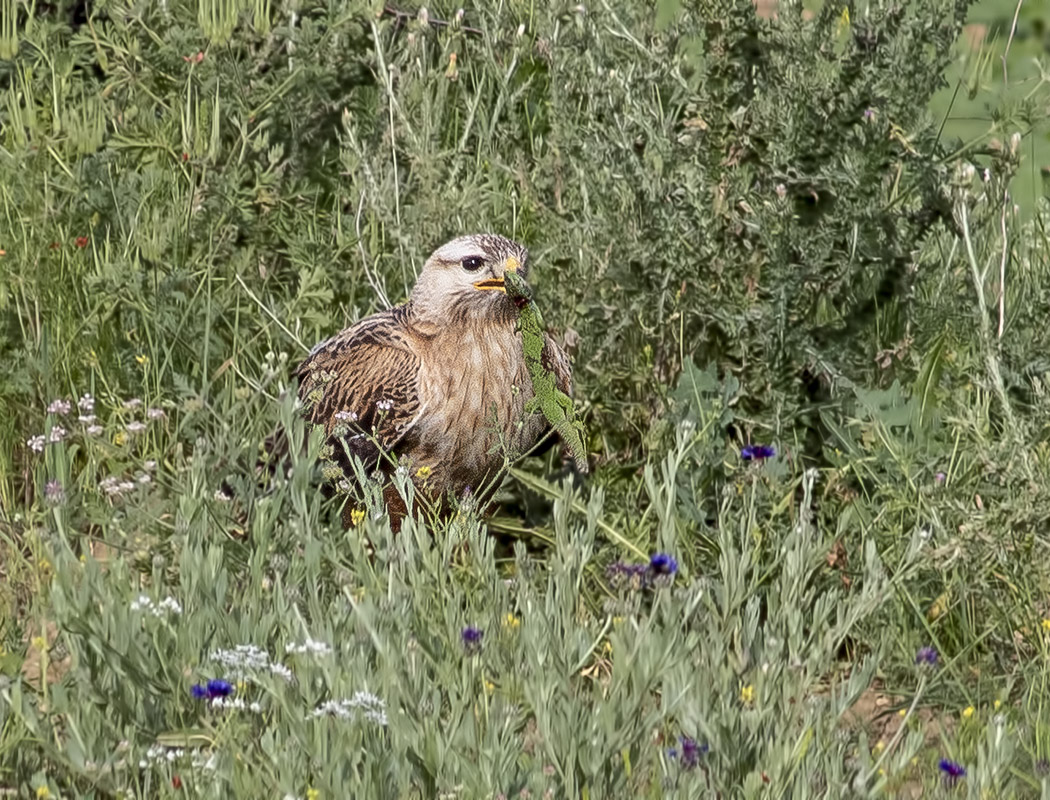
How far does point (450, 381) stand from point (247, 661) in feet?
6.64

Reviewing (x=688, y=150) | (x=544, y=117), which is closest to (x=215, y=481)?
(x=688, y=150)

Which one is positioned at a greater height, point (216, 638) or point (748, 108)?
point (748, 108)

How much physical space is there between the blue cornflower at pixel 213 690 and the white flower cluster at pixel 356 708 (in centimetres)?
24

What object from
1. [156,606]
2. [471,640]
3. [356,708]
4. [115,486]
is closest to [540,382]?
[115,486]

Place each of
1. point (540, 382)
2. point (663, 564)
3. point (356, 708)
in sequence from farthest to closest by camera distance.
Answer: point (540, 382)
point (663, 564)
point (356, 708)

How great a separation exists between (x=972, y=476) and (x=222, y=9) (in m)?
2.93

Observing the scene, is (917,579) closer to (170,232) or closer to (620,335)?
(620,335)

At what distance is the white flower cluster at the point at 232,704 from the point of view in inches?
122

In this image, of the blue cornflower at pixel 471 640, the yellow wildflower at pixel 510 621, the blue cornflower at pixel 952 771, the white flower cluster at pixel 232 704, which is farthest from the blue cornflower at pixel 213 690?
the blue cornflower at pixel 952 771

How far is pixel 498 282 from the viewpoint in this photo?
4.96 metres

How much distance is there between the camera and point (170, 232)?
18.2 feet

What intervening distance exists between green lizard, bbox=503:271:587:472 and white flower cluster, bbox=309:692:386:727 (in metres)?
1.51

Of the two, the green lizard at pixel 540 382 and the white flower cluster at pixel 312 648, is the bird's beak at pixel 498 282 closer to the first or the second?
the green lizard at pixel 540 382

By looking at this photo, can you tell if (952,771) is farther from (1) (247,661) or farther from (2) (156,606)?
(2) (156,606)
